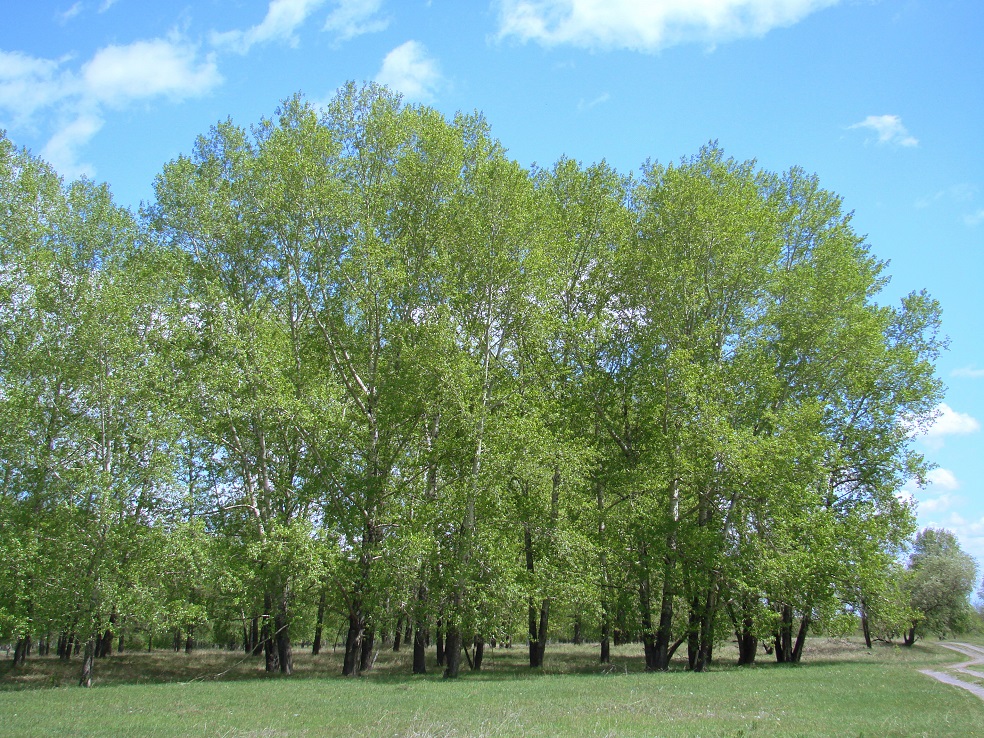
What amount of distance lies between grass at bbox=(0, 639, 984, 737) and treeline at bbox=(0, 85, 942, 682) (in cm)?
370

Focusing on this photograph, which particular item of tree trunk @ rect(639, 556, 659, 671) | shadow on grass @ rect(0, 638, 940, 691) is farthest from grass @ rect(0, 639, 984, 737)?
tree trunk @ rect(639, 556, 659, 671)

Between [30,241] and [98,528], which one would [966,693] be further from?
[30,241]

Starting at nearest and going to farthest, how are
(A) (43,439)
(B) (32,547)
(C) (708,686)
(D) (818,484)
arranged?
(C) (708,686) < (B) (32,547) < (A) (43,439) < (D) (818,484)

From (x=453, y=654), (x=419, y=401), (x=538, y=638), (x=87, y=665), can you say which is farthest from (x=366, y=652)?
(x=419, y=401)

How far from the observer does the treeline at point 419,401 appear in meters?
24.6

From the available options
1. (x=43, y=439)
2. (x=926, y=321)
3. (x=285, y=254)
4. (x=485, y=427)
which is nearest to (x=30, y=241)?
(x=43, y=439)

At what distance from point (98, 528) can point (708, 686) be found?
2017cm

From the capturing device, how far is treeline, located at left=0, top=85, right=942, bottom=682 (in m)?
24.6

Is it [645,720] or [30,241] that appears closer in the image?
[645,720]

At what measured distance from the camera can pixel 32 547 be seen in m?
23.6

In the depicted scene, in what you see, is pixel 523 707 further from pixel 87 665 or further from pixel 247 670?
pixel 247 670

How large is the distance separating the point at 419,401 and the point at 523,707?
13.2 m

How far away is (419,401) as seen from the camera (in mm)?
26516

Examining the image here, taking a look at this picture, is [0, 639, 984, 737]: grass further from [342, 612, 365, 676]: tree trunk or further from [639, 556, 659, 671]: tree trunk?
[639, 556, 659, 671]: tree trunk
